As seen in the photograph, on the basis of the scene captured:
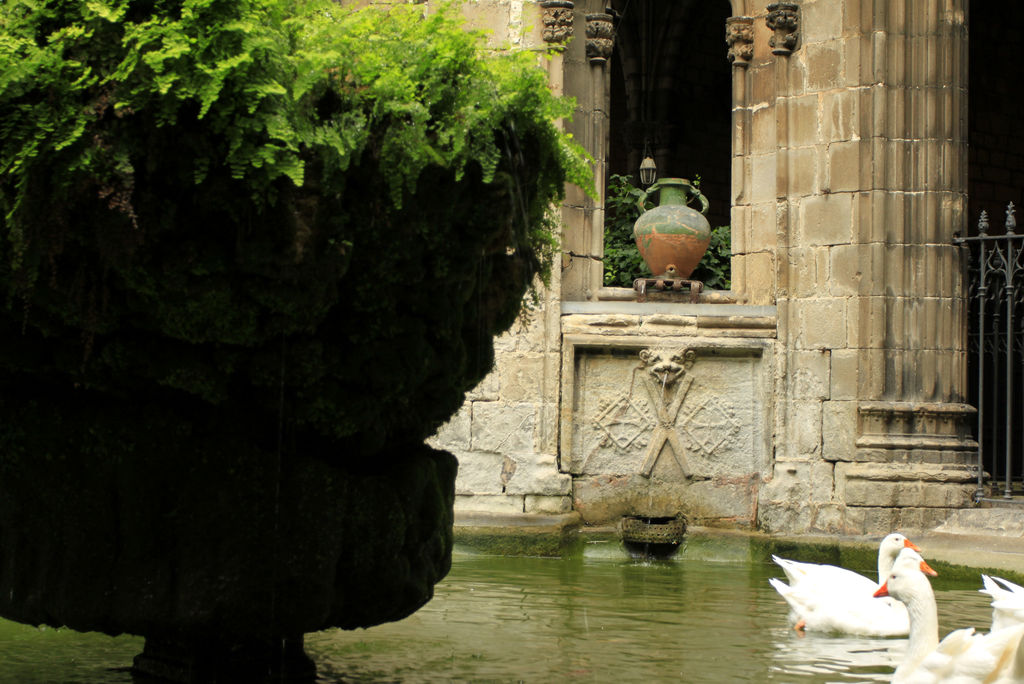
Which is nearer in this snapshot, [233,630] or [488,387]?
[233,630]

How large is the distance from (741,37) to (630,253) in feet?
6.47

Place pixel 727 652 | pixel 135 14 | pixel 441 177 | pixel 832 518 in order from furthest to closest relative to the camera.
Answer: pixel 832 518 → pixel 727 652 → pixel 441 177 → pixel 135 14

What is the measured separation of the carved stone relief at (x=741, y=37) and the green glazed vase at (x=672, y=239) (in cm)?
136

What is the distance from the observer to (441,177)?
380cm

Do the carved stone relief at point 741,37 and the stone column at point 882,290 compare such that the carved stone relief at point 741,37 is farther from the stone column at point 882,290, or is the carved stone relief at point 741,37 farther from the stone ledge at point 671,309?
the stone ledge at point 671,309

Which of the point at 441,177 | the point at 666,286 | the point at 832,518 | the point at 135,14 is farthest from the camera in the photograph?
the point at 666,286

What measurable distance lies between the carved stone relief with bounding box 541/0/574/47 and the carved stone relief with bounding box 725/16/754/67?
4.59 ft

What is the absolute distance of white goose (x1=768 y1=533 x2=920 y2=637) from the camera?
247 inches

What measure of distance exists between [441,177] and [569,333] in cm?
607

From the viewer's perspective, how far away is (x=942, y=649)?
4551 mm

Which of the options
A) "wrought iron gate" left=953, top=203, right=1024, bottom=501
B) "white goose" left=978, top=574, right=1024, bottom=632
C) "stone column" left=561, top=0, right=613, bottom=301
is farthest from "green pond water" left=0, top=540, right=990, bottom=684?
"stone column" left=561, top=0, right=613, bottom=301

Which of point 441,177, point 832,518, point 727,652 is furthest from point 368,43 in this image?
point 832,518

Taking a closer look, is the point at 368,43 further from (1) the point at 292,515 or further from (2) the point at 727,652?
(2) the point at 727,652

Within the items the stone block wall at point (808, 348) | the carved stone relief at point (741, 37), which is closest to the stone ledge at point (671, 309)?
the stone block wall at point (808, 348)
